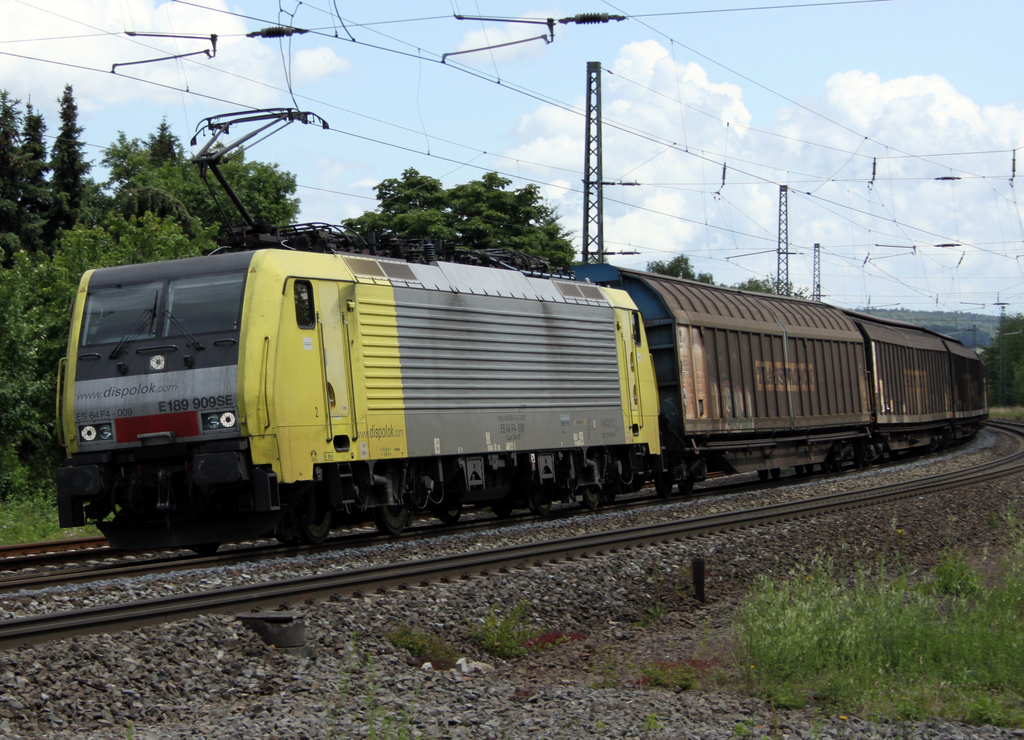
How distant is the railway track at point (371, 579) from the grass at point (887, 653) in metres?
2.71

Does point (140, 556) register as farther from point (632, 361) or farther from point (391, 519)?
point (632, 361)

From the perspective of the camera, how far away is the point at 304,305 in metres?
11.7

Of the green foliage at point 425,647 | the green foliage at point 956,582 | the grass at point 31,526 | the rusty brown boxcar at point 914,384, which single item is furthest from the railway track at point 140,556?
the rusty brown boxcar at point 914,384

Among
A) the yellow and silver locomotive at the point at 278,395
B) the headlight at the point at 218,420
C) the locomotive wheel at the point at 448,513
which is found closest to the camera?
the headlight at the point at 218,420

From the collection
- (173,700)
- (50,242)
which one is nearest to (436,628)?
(173,700)

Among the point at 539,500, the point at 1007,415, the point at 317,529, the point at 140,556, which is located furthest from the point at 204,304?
the point at 1007,415

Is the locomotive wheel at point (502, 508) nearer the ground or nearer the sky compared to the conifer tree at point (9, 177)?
nearer the ground

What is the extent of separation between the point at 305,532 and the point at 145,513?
1.77 m

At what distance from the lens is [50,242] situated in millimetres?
38969

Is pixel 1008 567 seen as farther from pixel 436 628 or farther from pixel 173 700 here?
pixel 173 700

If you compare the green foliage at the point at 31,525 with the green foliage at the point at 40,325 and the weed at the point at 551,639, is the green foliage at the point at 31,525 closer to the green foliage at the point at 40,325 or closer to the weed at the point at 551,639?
the green foliage at the point at 40,325

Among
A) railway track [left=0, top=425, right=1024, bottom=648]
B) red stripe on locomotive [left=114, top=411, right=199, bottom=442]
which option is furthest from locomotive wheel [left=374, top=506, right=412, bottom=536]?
red stripe on locomotive [left=114, top=411, right=199, bottom=442]

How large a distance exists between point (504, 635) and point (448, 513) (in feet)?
24.8

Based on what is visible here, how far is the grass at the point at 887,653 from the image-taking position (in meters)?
6.42
